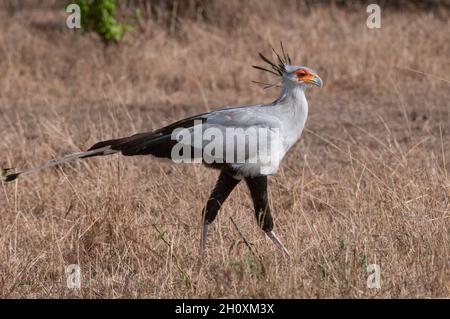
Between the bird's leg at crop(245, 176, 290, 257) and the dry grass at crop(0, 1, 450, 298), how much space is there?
0.20ft

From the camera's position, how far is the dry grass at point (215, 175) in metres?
4.02

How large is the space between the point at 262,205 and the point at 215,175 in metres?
1.27

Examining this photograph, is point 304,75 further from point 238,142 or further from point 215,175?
point 215,175

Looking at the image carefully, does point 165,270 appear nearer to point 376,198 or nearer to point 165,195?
point 165,195

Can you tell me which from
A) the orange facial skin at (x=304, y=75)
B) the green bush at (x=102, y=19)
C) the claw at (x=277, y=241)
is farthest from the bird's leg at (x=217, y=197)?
the green bush at (x=102, y=19)

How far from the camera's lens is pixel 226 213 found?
16.3 feet

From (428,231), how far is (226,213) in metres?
1.16

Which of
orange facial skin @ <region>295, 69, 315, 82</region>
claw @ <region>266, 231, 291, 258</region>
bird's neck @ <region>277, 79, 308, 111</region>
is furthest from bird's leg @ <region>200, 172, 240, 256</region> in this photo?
orange facial skin @ <region>295, 69, 315, 82</region>

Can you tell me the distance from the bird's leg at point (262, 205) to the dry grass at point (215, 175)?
0.20 ft

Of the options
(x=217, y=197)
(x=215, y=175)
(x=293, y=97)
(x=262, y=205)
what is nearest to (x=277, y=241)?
(x=262, y=205)

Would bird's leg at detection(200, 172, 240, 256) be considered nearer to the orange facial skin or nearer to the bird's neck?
the bird's neck

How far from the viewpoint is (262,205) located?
4.30 metres
